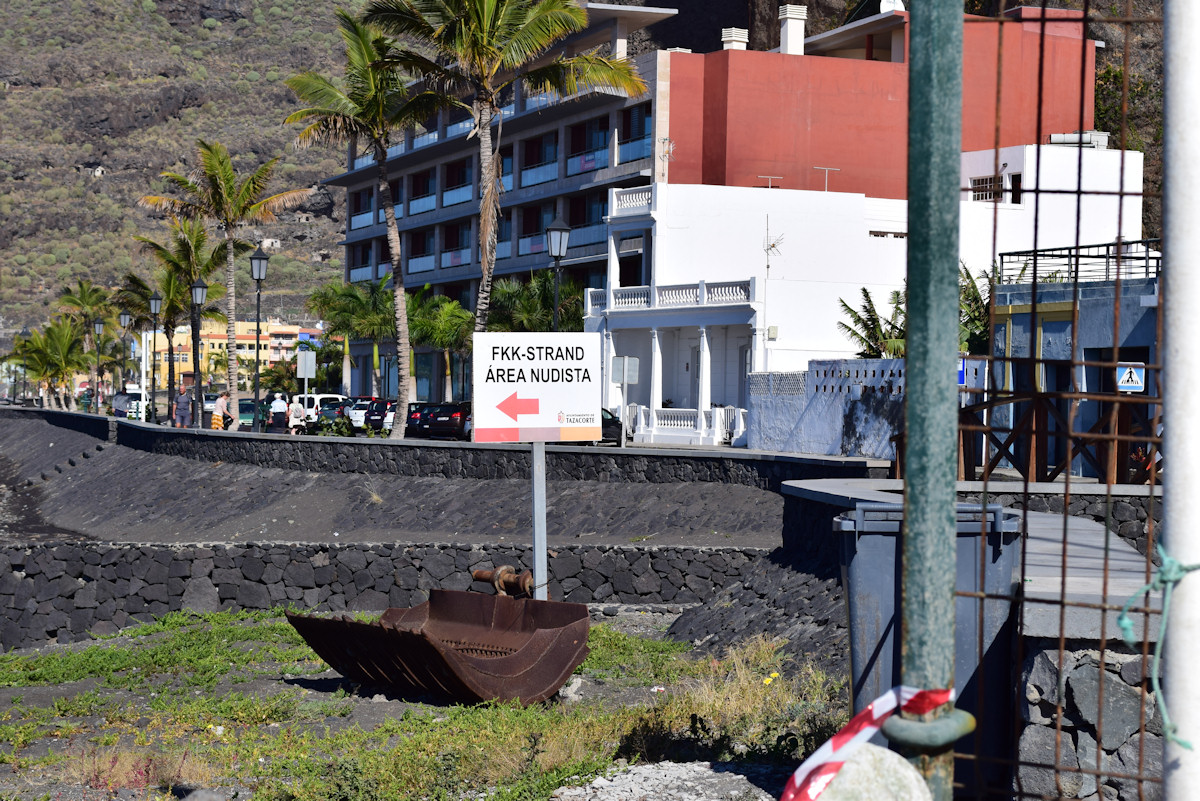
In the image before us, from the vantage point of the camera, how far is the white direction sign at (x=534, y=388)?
10.9 m

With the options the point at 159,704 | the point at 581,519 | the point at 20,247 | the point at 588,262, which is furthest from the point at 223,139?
the point at 159,704

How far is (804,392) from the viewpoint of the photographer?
99.1 feet

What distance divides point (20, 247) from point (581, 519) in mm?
148116

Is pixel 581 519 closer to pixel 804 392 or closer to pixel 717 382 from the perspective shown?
pixel 804 392

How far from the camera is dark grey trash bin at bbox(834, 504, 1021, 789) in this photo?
600 centimetres

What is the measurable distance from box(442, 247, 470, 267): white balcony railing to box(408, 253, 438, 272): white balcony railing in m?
0.89

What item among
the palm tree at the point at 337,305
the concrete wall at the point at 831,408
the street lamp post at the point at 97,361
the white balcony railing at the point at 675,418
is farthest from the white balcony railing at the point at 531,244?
the street lamp post at the point at 97,361

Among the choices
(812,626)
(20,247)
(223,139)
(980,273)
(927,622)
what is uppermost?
(223,139)

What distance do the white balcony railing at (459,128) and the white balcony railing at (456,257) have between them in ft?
18.5

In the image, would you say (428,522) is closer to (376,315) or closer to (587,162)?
(587,162)

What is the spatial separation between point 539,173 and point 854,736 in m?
53.3

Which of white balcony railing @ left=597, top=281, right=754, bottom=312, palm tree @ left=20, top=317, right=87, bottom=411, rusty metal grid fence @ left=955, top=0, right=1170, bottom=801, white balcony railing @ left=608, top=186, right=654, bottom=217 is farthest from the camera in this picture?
palm tree @ left=20, top=317, right=87, bottom=411

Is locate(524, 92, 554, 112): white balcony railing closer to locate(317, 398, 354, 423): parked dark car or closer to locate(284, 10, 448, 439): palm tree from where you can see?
locate(317, 398, 354, 423): parked dark car

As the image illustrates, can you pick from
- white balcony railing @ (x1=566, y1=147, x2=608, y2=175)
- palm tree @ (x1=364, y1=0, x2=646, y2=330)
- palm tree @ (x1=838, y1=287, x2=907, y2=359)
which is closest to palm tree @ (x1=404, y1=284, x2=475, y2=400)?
white balcony railing @ (x1=566, y1=147, x2=608, y2=175)
